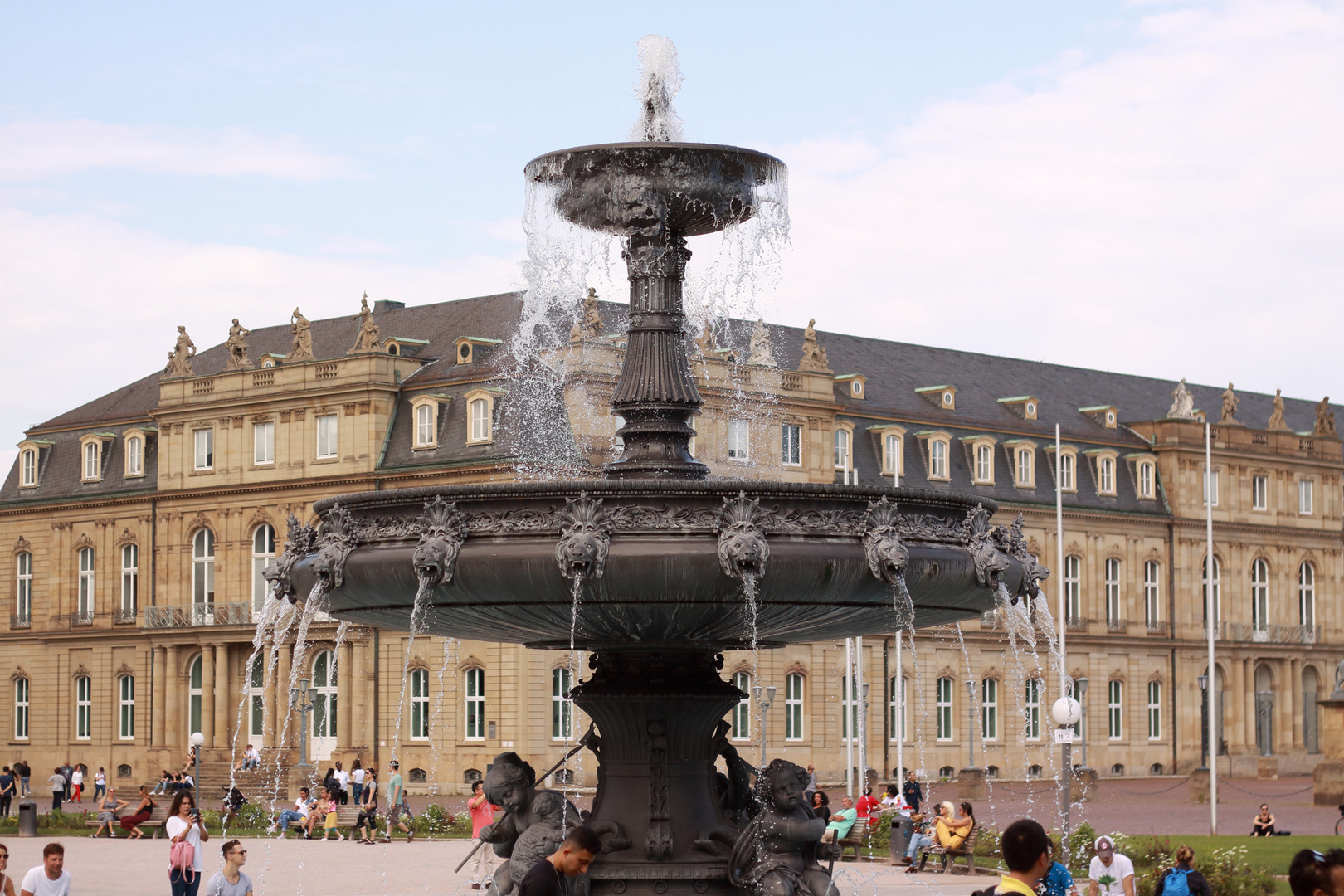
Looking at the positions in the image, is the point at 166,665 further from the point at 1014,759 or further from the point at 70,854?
the point at 70,854

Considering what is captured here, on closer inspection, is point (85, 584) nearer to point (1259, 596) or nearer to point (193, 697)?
point (193, 697)

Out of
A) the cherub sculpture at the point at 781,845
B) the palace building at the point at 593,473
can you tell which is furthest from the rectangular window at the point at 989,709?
the cherub sculpture at the point at 781,845

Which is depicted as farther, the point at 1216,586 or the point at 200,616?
the point at 1216,586

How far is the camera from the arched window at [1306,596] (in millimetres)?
93375

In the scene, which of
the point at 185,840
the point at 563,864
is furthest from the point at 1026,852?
the point at 185,840

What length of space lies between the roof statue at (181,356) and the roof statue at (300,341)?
5.14 meters

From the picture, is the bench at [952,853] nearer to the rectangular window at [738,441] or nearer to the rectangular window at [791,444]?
the rectangular window at [738,441]

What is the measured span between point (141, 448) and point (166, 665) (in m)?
8.31

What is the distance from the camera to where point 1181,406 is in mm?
88938

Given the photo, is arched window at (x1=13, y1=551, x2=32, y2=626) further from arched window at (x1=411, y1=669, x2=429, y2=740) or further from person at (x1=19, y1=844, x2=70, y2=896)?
person at (x1=19, y1=844, x2=70, y2=896)

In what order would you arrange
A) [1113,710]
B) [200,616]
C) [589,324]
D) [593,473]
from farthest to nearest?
[1113,710]
[200,616]
[589,324]
[593,473]

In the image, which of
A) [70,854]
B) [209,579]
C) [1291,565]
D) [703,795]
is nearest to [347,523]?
[703,795]

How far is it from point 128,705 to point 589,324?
88.3ft

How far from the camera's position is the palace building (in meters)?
67.6
